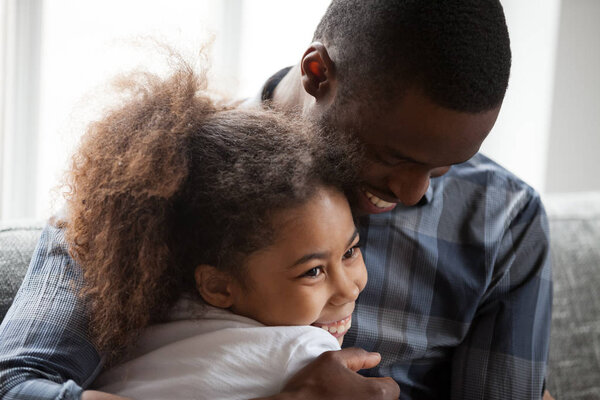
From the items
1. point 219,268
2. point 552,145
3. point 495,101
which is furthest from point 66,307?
point 552,145

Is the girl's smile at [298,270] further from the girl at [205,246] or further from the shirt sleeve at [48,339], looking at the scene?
the shirt sleeve at [48,339]

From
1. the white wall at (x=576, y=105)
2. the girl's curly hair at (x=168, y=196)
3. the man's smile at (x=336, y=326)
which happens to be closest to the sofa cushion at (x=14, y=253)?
the girl's curly hair at (x=168, y=196)

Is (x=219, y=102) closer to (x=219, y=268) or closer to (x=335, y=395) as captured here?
(x=219, y=268)

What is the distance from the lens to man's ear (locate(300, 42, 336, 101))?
1.05 meters

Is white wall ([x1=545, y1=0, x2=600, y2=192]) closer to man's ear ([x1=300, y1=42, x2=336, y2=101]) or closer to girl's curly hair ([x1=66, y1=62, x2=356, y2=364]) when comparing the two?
man's ear ([x1=300, y1=42, x2=336, y2=101])

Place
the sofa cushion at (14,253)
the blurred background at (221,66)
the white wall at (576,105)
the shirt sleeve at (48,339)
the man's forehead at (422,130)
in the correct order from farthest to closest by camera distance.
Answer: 1. the white wall at (576,105)
2. the blurred background at (221,66)
3. the sofa cushion at (14,253)
4. the man's forehead at (422,130)
5. the shirt sleeve at (48,339)

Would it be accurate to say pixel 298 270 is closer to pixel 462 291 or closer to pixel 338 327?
pixel 338 327

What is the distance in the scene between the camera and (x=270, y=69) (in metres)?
2.11

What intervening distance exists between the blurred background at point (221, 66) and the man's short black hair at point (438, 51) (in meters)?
0.28

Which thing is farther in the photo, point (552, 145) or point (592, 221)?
point (552, 145)

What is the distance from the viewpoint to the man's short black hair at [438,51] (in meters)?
0.92

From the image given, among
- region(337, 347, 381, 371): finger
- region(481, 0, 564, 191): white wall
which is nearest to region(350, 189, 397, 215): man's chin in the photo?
region(337, 347, 381, 371): finger

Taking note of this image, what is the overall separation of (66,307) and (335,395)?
0.38 m

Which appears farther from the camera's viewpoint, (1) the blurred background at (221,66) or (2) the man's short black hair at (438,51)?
(1) the blurred background at (221,66)
